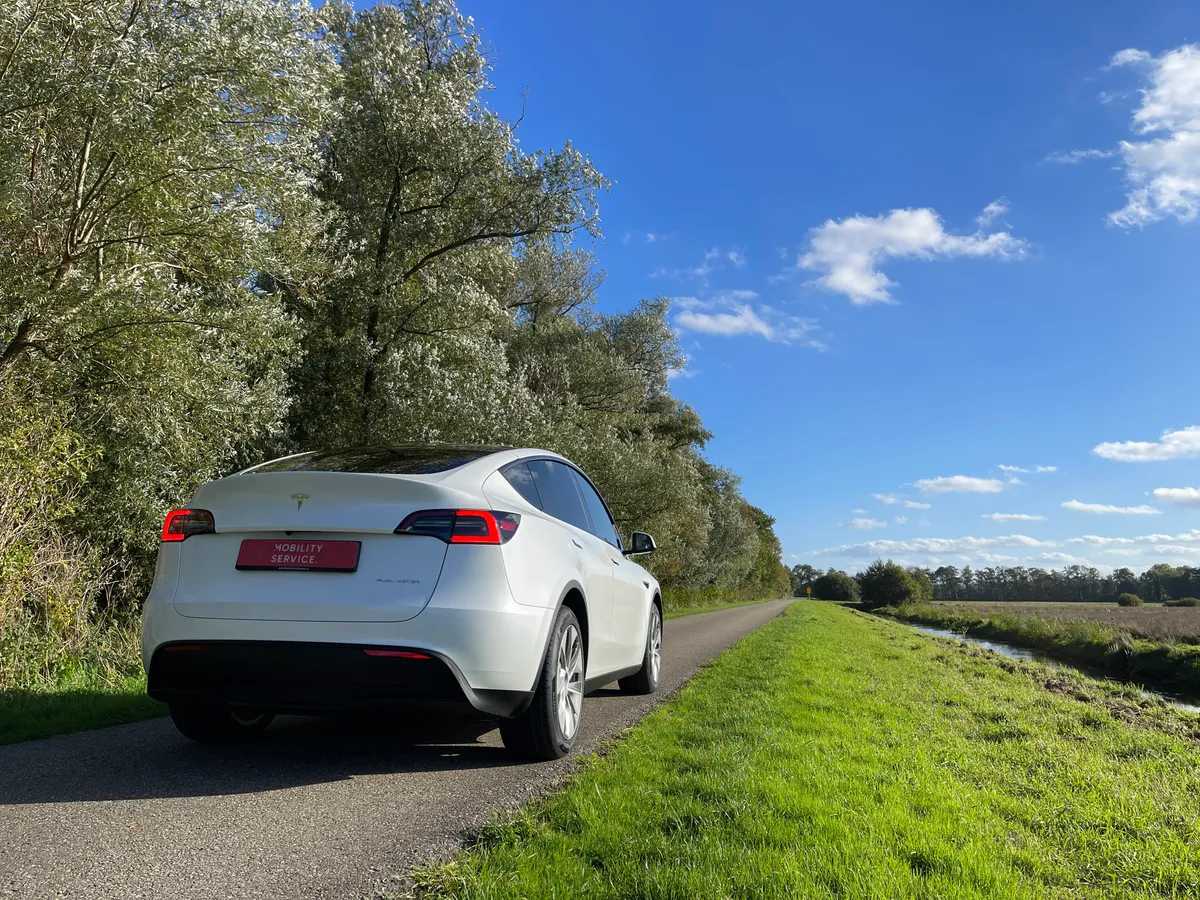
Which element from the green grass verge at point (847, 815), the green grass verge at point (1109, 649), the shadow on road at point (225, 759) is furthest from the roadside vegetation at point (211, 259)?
the green grass verge at point (1109, 649)

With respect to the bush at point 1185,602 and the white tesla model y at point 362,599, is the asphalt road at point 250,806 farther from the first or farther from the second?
the bush at point 1185,602

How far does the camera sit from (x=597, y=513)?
5.92m

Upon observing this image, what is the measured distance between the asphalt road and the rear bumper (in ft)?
1.33

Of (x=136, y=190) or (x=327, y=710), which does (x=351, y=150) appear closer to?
(x=136, y=190)

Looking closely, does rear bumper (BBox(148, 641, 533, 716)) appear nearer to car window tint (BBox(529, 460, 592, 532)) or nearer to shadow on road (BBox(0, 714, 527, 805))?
shadow on road (BBox(0, 714, 527, 805))

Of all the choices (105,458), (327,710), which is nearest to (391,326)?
(105,458)

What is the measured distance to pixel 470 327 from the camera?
15.2m

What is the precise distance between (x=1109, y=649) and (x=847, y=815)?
2430cm

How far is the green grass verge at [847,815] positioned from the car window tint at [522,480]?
152 centimetres

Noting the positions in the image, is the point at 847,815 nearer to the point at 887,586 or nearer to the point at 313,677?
the point at 313,677

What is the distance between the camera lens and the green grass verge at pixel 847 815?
2.41 metres

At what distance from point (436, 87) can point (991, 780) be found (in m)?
13.4

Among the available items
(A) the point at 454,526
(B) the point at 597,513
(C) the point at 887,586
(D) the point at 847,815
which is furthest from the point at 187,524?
(C) the point at 887,586

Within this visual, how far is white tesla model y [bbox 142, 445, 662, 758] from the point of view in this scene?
3355mm
